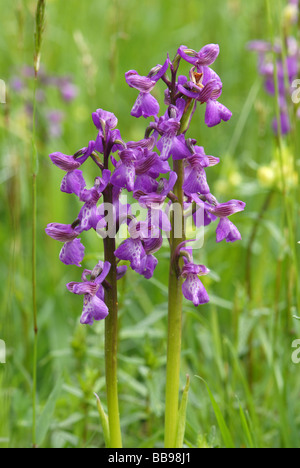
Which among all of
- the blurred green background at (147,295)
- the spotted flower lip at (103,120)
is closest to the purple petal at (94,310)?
the spotted flower lip at (103,120)

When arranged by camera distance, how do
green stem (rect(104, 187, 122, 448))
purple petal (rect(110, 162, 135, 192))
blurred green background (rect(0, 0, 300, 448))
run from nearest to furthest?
purple petal (rect(110, 162, 135, 192)), green stem (rect(104, 187, 122, 448)), blurred green background (rect(0, 0, 300, 448))

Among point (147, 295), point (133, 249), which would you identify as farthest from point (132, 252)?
point (147, 295)

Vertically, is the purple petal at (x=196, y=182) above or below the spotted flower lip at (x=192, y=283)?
above

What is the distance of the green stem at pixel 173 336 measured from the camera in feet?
4.42

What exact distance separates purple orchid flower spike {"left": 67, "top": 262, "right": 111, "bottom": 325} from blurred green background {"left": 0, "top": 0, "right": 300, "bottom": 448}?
0.48 metres

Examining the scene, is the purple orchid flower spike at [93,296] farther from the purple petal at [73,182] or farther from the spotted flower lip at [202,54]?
the spotted flower lip at [202,54]

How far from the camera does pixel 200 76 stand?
134 centimetres

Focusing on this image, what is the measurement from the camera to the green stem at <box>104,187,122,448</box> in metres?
1.34

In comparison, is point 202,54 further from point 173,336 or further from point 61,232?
point 173,336

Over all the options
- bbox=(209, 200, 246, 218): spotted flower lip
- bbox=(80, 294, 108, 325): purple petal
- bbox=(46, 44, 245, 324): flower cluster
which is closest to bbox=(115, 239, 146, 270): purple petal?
bbox=(46, 44, 245, 324): flower cluster

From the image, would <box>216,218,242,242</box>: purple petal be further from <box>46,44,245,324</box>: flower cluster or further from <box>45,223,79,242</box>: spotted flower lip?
<box>45,223,79,242</box>: spotted flower lip

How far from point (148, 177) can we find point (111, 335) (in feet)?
1.26

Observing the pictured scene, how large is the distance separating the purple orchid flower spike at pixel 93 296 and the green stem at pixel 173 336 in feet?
0.54
